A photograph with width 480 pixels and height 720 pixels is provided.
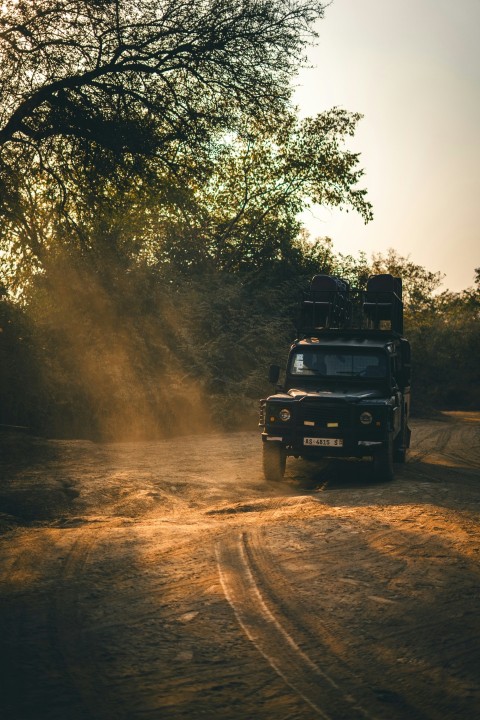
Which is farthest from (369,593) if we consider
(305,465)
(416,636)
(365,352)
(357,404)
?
(305,465)

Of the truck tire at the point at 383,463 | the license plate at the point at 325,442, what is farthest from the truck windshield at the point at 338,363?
the license plate at the point at 325,442

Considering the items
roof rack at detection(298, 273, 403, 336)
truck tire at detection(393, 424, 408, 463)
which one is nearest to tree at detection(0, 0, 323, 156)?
roof rack at detection(298, 273, 403, 336)

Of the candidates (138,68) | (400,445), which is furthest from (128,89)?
(400,445)

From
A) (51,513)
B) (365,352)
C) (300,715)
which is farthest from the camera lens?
(365,352)

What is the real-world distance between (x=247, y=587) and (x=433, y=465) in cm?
1014

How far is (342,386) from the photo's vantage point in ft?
43.4

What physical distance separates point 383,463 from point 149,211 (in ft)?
28.8

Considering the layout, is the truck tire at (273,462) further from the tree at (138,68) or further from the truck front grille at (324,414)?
the tree at (138,68)

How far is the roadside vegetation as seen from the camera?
12.2 meters

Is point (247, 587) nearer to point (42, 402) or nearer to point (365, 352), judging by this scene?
point (365, 352)

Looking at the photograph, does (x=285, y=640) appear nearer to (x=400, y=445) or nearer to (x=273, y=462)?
(x=273, y=462)

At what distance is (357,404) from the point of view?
12016mm

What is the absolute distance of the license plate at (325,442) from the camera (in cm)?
1197

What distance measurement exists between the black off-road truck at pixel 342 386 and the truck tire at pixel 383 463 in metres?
0.02
